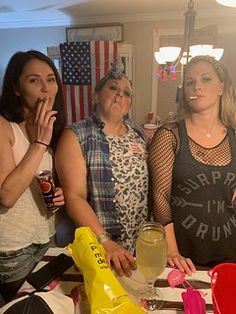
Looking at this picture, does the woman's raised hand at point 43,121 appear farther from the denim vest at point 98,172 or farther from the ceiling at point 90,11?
the ceiling at point 90,11

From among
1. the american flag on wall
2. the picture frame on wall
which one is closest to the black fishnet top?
the american flag on wall

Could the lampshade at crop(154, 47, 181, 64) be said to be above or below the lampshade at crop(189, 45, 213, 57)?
below

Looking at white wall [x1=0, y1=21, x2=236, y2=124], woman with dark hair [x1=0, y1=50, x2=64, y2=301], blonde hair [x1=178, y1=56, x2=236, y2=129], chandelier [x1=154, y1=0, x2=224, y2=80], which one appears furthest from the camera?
white wall [x1=0, y1=21, x2=236, y2=124]

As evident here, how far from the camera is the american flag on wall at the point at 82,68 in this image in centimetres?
399

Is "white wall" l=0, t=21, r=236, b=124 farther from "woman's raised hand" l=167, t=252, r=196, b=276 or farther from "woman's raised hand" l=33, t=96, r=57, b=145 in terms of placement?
"woman's raised hand" l=167, t=252, r=196, b=276

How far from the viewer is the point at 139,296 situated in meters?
0.83

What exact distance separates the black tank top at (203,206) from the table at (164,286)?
29cm

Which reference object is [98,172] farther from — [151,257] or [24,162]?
[151,257]

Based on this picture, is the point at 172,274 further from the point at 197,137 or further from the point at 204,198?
the point at 197,137

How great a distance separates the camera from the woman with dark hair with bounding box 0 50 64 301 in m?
1.10

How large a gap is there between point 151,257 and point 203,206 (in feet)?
1.58

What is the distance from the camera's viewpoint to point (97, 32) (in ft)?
14.0

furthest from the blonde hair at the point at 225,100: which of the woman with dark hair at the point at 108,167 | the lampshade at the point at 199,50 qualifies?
the lampshade at the point at 199,50

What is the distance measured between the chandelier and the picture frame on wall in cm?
188
